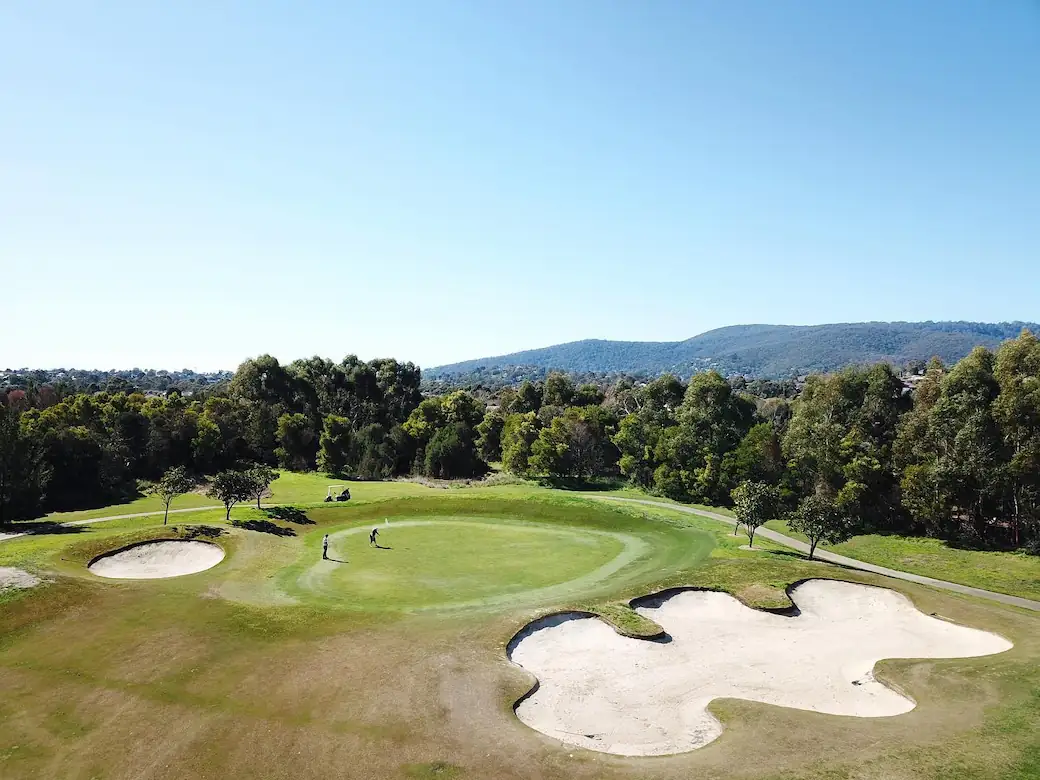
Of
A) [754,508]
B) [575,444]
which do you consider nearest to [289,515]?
[754,508]

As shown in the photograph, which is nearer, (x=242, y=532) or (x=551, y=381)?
(x=242, y=532)

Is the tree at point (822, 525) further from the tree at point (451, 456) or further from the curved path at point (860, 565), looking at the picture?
the tree at point (451, 456)

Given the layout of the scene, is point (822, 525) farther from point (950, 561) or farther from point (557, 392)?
point (557, 392)

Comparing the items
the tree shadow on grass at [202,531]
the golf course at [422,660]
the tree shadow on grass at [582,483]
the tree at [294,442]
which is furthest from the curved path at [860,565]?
the tree at [294,442]

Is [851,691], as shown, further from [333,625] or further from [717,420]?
[717,420]

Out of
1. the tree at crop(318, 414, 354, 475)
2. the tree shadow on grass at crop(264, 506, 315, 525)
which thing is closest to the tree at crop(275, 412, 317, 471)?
the tree at crop(318, 414, 354, 475)

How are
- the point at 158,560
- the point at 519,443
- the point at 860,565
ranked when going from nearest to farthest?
the point at 158,560
the point at 860,565
the point at 519,443

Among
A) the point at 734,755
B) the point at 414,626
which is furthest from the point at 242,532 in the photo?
the point at 734,755
